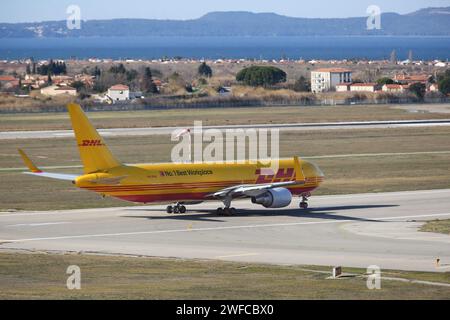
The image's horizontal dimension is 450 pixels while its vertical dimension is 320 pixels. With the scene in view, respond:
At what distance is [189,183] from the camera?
63.0 meters

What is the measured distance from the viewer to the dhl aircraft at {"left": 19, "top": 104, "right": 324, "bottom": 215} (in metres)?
59.9

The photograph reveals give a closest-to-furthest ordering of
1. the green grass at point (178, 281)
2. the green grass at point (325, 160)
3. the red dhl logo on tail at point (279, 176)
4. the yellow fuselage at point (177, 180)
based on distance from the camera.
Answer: the green grass at point (178, 281), the yellow fuselage at point (177, 180), the red dhl logo on tail at point (279, 176), the green grass at point (325, 160)

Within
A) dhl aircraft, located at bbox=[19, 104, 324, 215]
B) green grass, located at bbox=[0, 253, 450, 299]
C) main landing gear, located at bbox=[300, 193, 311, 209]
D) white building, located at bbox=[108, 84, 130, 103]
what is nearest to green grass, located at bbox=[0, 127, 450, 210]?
main landing gear, located at bbox=[300, 193, 311, 209]

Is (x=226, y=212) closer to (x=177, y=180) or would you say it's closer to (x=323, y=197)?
(x=177, y=180)

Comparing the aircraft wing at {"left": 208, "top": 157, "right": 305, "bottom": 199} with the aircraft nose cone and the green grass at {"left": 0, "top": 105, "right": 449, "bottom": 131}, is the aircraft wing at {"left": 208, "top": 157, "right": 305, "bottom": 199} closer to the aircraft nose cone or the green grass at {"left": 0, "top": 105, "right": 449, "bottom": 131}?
the aircraft nose cone

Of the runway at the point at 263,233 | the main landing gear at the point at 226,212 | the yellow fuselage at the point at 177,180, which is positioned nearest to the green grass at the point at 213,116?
the runway at the point at 263,233

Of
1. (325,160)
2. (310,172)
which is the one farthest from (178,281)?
(325,160)

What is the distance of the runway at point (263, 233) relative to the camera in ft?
166

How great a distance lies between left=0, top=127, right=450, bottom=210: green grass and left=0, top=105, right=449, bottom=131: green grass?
55.6 ft

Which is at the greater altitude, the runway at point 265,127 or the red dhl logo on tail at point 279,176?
the red dhl logo on tail at point 279,176

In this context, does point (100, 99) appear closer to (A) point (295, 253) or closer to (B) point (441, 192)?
(B) point (441, 192)

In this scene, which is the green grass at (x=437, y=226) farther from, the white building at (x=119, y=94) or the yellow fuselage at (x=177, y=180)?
the white building at (x=119, y=94)

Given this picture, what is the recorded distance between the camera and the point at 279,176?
218 ft

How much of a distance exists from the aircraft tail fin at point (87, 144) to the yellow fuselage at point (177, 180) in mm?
563
